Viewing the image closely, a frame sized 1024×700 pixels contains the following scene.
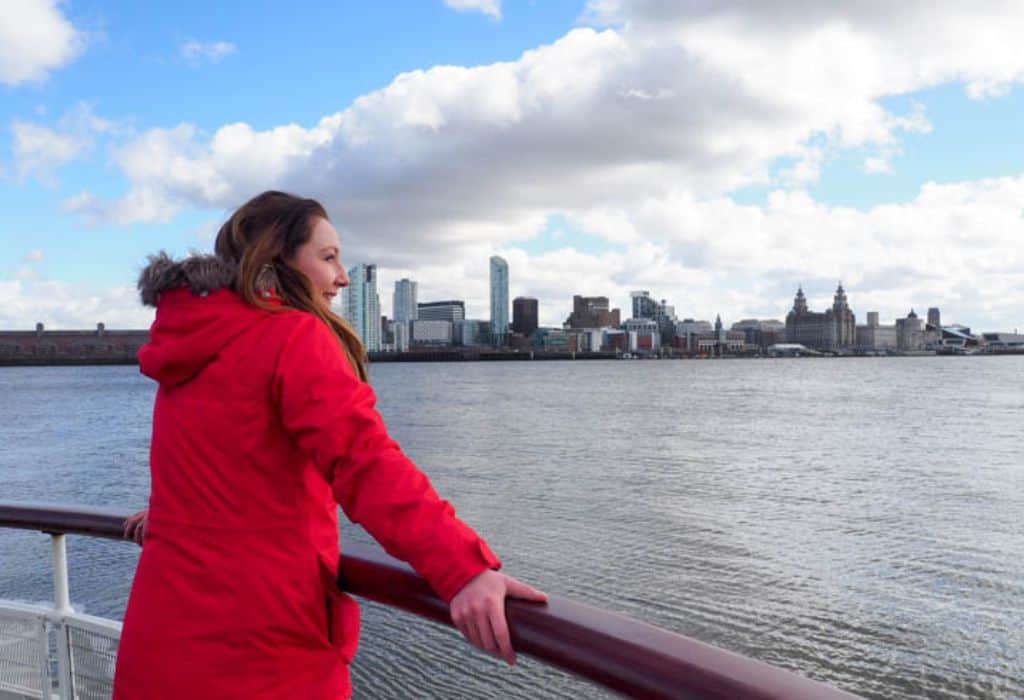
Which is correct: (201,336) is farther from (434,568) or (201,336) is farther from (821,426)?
(821,426)

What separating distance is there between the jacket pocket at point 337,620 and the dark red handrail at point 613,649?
0.10 feet

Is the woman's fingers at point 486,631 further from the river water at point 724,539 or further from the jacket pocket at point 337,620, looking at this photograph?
the river water at point 724,539

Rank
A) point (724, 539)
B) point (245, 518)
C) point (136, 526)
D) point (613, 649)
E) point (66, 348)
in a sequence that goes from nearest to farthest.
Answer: point (613, 649)
point (245, 518)
point (136, 526)
point (724, 539)
point (66, 348)

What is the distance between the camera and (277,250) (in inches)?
59.6

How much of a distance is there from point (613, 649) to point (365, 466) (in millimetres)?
421

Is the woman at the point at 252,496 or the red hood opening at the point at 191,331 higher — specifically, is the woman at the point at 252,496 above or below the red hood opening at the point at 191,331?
below

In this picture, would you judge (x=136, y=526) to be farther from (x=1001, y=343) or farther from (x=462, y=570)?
(x=1001, y=343)

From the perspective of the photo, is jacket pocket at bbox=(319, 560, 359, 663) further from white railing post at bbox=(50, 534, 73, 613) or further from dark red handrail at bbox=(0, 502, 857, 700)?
white railing post at bbox=(50, 534, 73, 613)

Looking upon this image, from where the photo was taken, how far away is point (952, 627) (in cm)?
1075

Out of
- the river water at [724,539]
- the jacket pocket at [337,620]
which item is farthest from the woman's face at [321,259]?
the river water at [724,539]

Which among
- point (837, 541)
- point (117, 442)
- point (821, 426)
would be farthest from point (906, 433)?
point (117, 442)

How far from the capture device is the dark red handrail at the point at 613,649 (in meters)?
0.95

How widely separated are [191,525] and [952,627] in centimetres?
1169

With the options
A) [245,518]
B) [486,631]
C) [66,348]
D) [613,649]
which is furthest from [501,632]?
[66,348]
